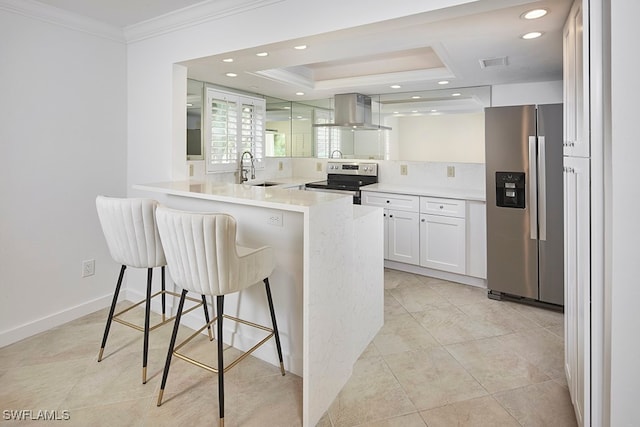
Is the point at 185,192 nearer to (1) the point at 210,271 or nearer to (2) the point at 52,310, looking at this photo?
(1) the point at 210,271

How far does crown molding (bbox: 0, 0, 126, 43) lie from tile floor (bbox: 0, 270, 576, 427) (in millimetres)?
2268

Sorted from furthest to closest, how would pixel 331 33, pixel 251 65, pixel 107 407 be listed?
pixel 251 65 < pixel 331 33 < pixel 107 407

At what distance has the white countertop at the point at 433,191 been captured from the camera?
383cm

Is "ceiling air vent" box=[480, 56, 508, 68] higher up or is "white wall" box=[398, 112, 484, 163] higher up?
"ceiling air vent" box=[480, 56, 508, 68]

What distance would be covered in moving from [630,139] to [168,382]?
8.16 ft

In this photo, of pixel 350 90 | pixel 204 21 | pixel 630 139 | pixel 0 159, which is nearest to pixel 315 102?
pixel 350 90

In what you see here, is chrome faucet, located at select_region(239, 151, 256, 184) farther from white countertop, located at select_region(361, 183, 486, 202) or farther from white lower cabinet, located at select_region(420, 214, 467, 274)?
white lower cabinet, located at select_region(420, 214, 467, 274)

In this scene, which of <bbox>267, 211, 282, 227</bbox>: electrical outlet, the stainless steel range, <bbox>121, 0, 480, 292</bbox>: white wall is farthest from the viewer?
the stainless steel range

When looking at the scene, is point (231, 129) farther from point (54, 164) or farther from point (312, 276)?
point (312, 276)

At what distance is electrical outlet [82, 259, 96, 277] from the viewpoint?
308cm

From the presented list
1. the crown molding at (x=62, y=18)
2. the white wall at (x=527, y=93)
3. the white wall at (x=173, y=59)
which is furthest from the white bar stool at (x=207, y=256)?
the white wall at (x=527, y=93)

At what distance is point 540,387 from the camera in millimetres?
2160

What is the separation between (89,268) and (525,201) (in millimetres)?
3756

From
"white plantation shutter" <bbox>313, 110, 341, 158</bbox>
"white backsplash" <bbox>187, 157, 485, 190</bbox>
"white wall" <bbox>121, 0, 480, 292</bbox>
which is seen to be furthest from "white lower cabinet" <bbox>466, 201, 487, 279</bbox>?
"white wall" <bbox>121, 0, 480, 292</bbox>
